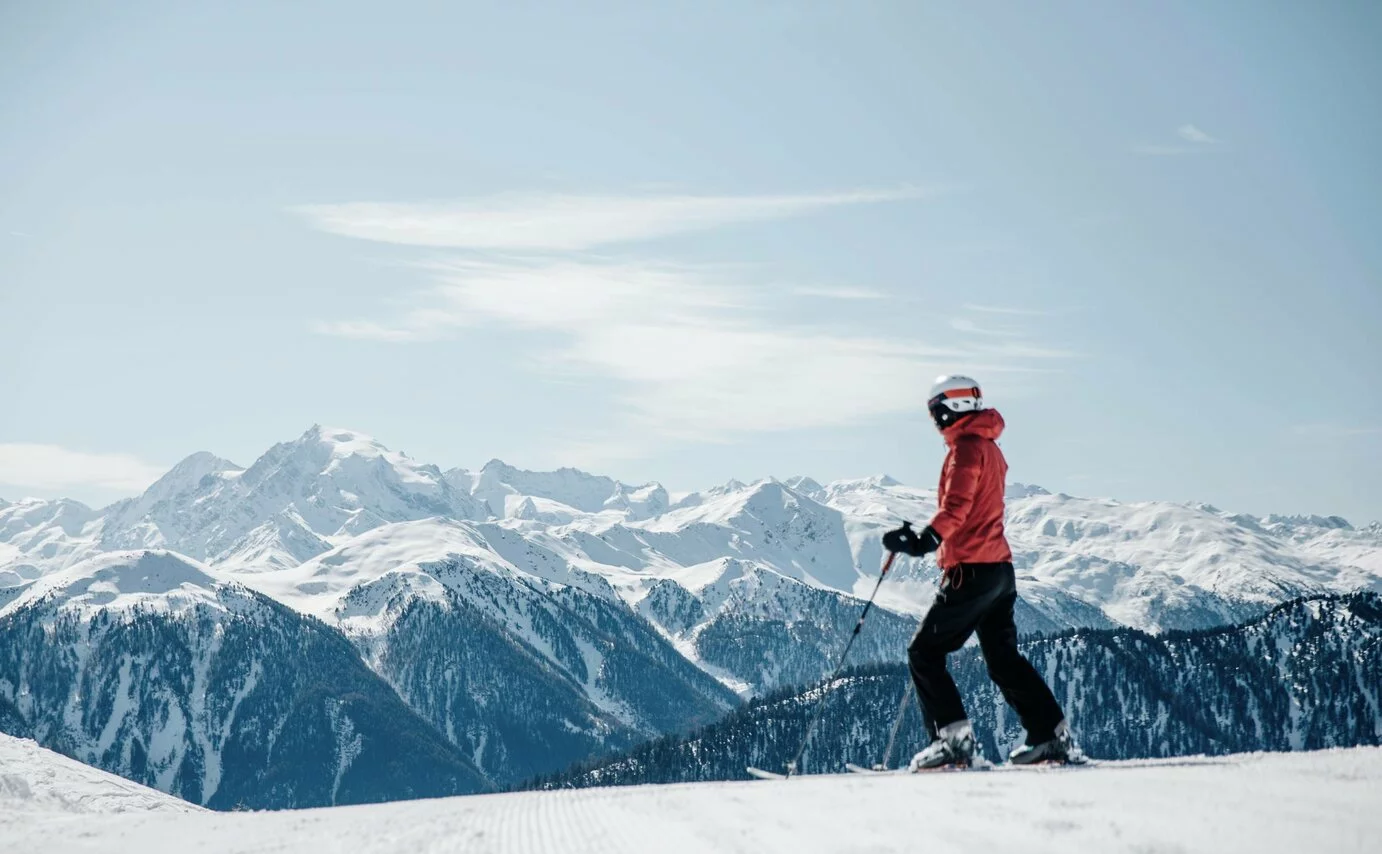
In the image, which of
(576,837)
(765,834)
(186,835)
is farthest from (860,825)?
(186,835)

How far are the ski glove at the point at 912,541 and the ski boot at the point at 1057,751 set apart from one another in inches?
79.9

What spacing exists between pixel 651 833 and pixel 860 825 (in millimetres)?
1457

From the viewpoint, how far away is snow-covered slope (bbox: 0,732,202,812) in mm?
13602

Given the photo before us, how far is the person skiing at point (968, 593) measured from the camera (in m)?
11.2

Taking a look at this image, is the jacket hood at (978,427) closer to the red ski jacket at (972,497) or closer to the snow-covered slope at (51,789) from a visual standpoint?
the red ski jacket at (972,497)

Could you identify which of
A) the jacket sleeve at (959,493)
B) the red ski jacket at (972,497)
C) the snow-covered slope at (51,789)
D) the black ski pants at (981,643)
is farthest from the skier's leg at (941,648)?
the snow-covered slope at (51,789)

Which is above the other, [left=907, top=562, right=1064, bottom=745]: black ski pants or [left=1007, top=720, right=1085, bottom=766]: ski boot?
[left=907, top=562, right=1064, bottom=745]: black ski pants

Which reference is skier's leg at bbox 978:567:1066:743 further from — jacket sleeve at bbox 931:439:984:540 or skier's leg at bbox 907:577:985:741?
jacket sleeve at bbox 931:439:984:540

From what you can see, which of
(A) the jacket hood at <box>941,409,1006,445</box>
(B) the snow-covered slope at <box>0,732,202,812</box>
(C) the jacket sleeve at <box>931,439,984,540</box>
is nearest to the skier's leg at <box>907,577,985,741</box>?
(C) the jacket sleeve at <box>931,439,984,540</box>

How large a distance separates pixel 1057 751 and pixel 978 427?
315 cm

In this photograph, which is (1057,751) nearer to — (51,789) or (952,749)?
(952,749)

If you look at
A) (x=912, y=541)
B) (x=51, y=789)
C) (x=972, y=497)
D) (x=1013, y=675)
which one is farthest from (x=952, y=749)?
(x=51, y=789)

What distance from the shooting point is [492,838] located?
27.6 feet

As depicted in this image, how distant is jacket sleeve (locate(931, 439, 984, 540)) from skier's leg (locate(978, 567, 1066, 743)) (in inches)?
29.1
